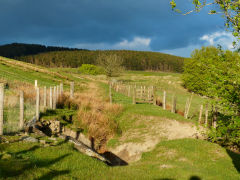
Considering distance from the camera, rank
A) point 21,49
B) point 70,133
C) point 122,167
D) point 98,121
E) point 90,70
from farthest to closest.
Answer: point 21,49, point 90,70, point 98,121, point 70,133, point 122,167

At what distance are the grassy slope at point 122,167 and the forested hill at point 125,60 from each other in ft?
402

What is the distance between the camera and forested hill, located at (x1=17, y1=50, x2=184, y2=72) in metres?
139

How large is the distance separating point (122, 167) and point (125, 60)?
148640 millimetres

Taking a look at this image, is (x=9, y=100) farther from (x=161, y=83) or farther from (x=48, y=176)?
(x=161, y=83)

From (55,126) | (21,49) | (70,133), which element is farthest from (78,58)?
(55,126)

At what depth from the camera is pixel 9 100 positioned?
12797 millimetres

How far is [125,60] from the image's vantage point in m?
156

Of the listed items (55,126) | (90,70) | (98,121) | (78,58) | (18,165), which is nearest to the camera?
(18,165)

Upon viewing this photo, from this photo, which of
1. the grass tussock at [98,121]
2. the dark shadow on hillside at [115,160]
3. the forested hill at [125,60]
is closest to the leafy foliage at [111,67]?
the grass tussock at [98,121]

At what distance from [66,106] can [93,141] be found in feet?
16.2

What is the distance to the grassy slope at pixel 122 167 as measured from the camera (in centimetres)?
639

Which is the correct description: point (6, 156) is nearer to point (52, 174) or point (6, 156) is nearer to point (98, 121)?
point (52, 174)

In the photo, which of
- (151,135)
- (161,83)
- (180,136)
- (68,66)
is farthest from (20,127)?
(68,66)

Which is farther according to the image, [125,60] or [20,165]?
[125,60]
